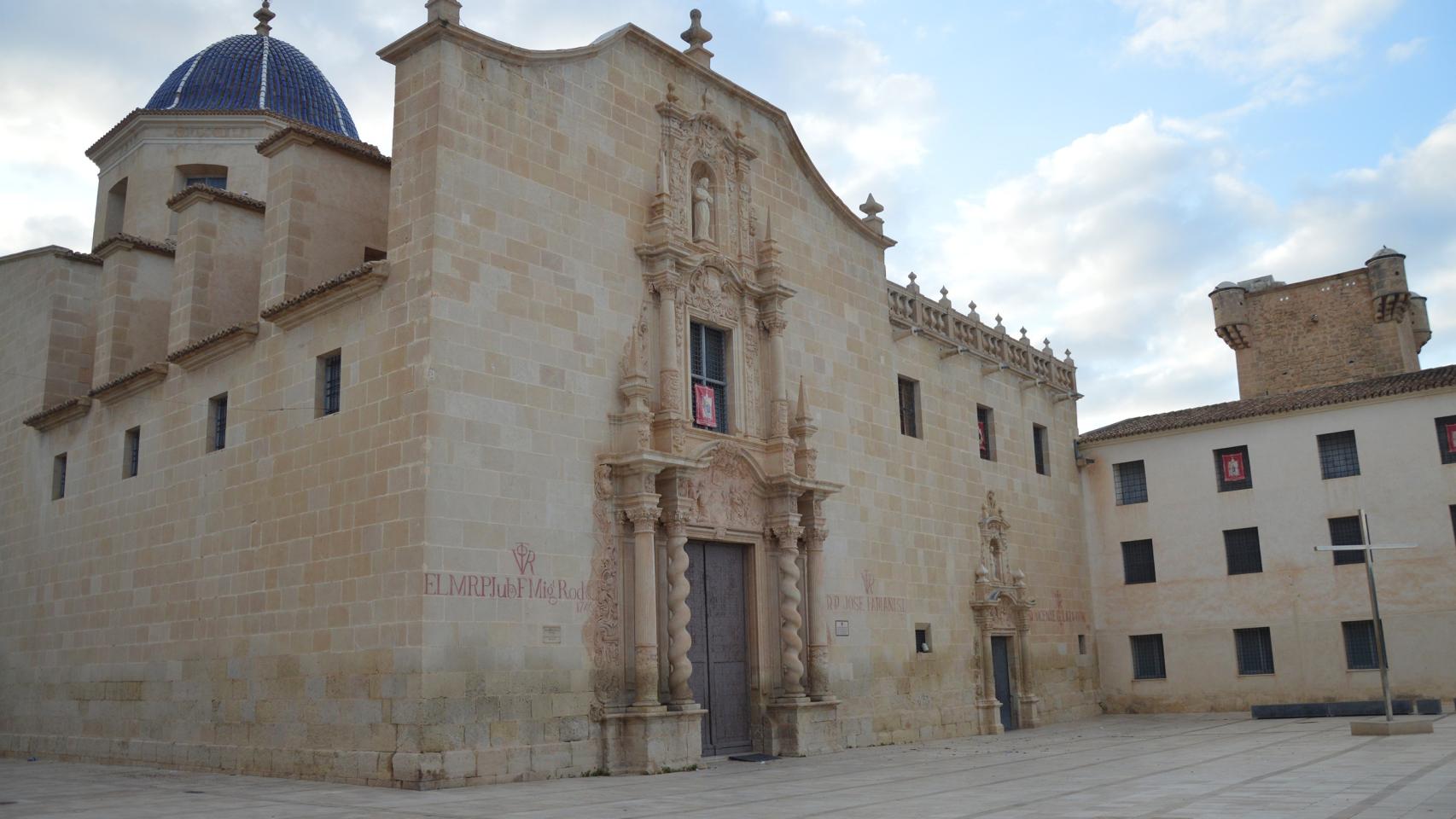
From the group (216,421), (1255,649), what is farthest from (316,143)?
(1255,649)

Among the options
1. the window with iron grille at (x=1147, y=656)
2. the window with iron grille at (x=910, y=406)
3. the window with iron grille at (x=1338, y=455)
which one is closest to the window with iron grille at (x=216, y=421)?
the window with iron grille at (x=910, y=406)

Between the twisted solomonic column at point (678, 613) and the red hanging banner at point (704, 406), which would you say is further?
the red hanging banner at point (704, 406)

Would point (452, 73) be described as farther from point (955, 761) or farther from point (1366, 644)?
point (1366, 644)

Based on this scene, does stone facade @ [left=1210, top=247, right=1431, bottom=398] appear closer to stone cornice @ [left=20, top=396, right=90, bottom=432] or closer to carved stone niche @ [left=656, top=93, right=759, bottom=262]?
carved stone niche @ [left=656, top=93, right=759, bottom=262]

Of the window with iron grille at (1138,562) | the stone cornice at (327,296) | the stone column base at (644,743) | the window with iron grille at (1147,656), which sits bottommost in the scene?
the stone column base at (644,743)

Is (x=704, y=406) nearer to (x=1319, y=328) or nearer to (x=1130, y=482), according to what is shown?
(x=1130, y=482)

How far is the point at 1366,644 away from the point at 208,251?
83.3ft

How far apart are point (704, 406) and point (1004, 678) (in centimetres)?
1136

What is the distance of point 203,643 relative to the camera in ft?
57.5

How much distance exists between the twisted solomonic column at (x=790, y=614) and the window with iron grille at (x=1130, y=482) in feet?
46.9

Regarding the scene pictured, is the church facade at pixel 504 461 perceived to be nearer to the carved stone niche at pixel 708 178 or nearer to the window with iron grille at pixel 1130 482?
the carved stone niche at pixel 708 178

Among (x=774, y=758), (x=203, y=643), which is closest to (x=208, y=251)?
(x=203, y=643)

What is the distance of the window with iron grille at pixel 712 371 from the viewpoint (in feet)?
61.9

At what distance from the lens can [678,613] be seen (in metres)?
17.1
